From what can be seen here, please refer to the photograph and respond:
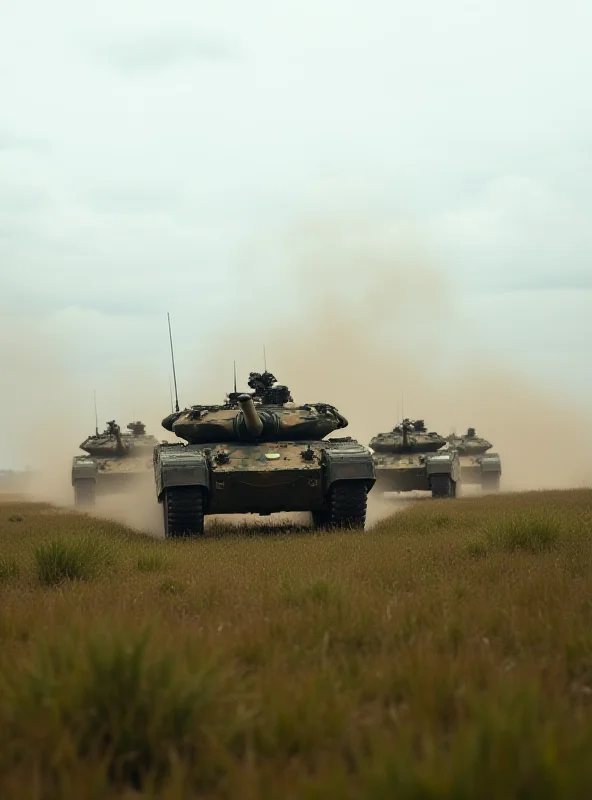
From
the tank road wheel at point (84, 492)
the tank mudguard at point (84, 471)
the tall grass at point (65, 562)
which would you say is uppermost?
the tall grass at point (65, 562)

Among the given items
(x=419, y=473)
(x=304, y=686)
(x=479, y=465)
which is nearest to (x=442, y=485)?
(x=419, y=473)

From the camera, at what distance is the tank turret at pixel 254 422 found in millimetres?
17281

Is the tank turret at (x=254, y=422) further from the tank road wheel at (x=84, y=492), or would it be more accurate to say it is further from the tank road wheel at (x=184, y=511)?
the tank road wheel at (x=84, y=492)

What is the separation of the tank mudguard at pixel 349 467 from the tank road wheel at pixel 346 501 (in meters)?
0.14

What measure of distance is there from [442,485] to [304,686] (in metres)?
23.8

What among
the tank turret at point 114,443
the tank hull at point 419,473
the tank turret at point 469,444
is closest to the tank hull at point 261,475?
the tank hull at point 419,473

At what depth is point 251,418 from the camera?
1669 centimetres

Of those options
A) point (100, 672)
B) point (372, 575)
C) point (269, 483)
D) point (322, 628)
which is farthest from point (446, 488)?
point (100, 672)

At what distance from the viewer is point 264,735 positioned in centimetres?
361

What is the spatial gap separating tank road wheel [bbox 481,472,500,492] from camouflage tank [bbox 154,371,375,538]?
52.7 feet

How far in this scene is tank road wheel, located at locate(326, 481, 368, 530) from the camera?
15797 mm

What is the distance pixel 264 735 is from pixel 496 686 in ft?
3.33

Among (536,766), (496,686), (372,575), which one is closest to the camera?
(536,766)

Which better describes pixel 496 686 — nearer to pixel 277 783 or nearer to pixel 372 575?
pixel 277 783
